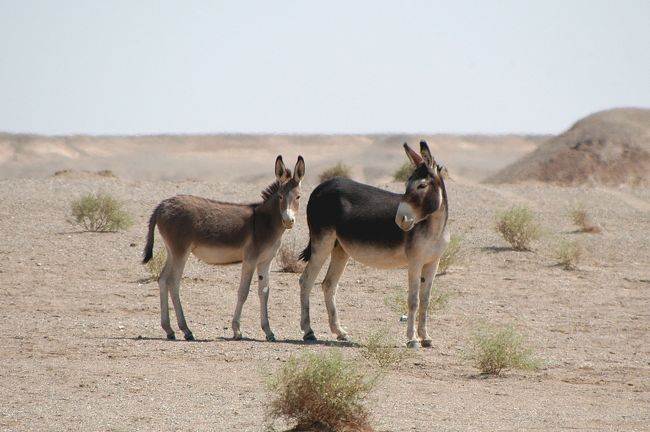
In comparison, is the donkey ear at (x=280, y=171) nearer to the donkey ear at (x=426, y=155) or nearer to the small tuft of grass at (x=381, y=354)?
the donkey ear at (x=426, y=155)

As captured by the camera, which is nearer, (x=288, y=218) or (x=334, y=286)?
(x=288, y=218)

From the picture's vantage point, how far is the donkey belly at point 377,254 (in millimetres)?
15078

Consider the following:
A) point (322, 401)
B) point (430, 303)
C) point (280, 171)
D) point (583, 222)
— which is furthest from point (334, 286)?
point (583, 222)

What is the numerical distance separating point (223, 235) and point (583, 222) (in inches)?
619

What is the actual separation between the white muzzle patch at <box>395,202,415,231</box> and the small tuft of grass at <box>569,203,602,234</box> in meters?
14.5

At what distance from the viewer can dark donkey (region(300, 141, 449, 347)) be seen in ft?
48.2

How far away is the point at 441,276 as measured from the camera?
2130 cm

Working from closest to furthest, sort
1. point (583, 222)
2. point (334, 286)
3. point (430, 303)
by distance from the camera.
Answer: point (334, 286)
point (430, 303)
point (583, 222)

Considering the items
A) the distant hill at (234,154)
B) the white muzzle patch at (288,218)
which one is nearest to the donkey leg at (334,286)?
the white muzzle patch at (288,218)

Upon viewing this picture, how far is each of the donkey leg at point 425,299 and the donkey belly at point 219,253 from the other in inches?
97.2

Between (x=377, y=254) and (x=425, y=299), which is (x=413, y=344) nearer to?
(x=425, y=299)

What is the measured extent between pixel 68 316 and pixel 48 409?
5.78 metres

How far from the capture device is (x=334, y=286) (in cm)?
1576

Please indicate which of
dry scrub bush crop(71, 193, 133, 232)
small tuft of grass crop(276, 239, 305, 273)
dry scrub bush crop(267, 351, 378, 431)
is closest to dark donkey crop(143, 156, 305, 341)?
dry scrub bush crop(267, 351, 378, 431)
